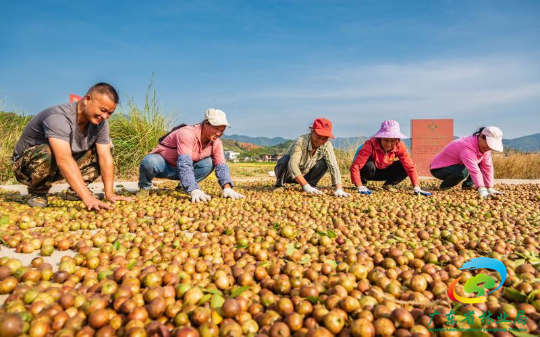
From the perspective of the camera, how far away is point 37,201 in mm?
4090

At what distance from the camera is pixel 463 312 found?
162cm

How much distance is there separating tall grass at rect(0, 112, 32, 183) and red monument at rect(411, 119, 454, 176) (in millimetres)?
11765

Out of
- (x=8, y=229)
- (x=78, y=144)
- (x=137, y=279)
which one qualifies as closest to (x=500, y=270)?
(x=137, y=279)

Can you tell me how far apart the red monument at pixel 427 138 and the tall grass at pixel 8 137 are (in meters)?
11.8

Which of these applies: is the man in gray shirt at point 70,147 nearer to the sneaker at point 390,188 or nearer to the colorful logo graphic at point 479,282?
the colorful logo graphic at point 479,282

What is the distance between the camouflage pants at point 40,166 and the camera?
3852 millimetres

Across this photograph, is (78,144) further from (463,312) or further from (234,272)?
(463,312)

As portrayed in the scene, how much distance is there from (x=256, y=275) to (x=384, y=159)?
465cm

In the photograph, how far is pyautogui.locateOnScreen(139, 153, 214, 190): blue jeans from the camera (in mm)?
4988

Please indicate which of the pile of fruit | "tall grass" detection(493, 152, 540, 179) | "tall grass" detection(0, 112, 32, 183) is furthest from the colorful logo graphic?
"tall grass" detection(493, 152, 540, 179)

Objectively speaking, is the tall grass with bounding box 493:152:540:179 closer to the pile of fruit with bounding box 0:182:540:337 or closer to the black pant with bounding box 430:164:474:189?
the black pant with bounding box 430:164:474:189

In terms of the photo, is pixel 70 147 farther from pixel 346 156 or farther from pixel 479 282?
pixel 346 156

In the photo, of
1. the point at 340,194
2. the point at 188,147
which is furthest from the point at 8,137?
the point at 340,194

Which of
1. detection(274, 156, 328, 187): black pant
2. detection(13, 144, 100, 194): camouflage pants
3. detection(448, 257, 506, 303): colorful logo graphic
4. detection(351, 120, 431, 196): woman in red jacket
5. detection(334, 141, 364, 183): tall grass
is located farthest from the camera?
detection(334, 141, 364, 183): tall grass
